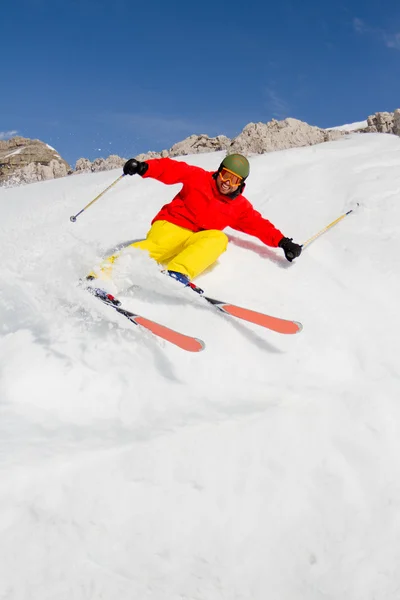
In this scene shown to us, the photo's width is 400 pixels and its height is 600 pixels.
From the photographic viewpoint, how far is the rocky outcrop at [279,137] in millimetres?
9465

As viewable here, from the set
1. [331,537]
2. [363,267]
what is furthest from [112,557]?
[363,267]

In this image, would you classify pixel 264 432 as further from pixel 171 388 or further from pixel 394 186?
pixel 394 186

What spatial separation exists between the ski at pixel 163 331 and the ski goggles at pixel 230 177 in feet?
5.36

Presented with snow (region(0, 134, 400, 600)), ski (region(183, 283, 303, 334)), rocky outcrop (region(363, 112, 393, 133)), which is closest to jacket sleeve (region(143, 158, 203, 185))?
snow (region(0, 134, 400, 600))

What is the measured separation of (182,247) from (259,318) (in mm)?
→ 1299

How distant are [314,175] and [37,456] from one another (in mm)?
5473

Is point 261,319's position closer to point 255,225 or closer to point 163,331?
point 163,331

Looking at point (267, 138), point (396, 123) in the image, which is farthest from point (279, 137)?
point (396, 123)

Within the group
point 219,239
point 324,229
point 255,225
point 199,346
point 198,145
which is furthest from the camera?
point 198,145

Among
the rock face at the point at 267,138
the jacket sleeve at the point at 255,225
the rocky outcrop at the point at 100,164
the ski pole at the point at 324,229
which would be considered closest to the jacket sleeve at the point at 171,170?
the jacket sleeve at the point at 255,225

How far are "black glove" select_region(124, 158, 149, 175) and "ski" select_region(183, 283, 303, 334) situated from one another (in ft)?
5.68

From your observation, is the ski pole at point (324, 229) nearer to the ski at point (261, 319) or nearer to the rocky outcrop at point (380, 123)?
the ski at point (261, 319)

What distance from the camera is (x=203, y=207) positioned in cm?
459

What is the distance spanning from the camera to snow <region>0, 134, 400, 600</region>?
2340mm
